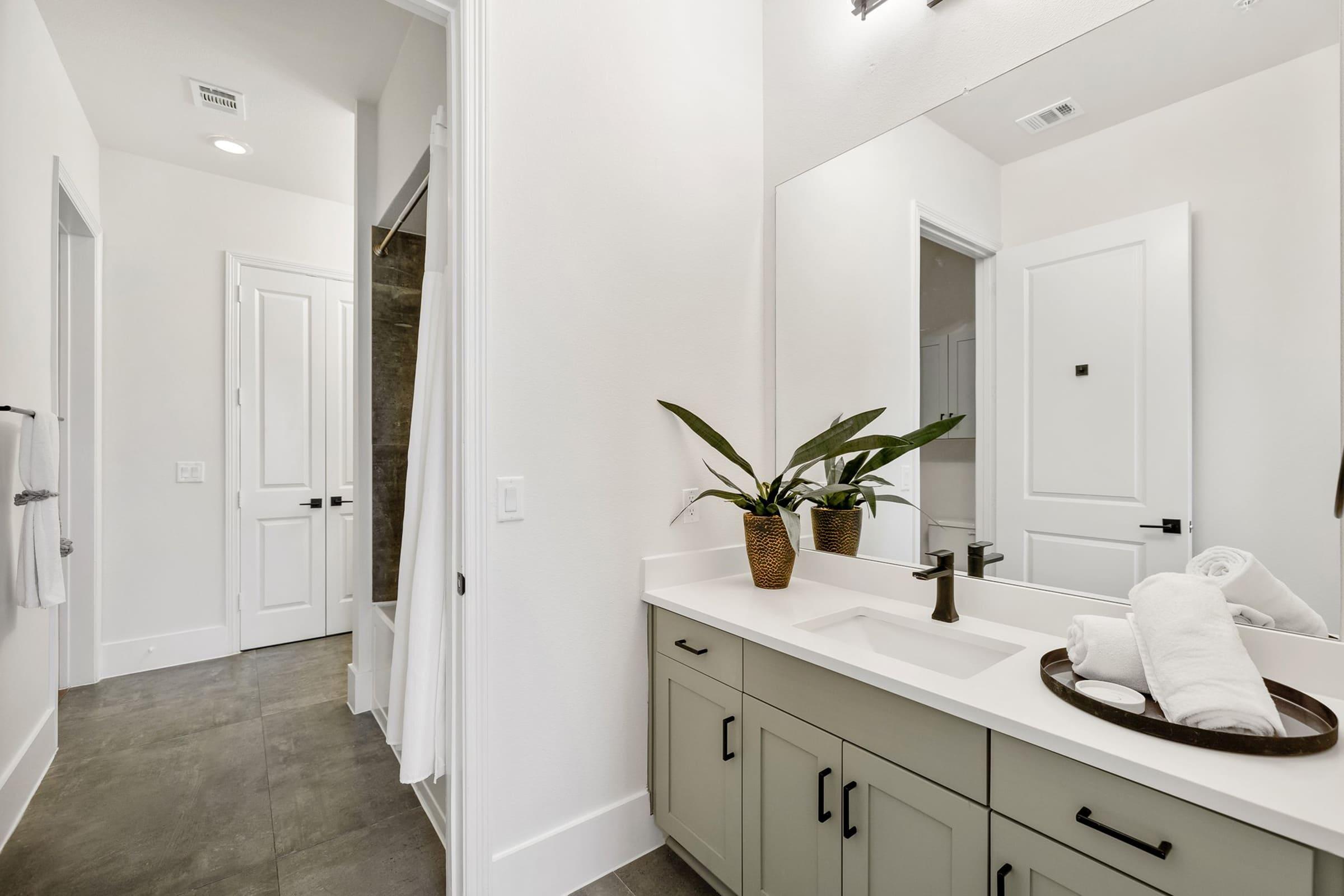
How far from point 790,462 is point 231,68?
2791 mm

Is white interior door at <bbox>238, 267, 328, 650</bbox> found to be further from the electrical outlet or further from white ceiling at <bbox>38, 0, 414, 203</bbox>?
Result: the electrical outlet

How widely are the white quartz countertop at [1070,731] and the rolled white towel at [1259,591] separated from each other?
101 mm

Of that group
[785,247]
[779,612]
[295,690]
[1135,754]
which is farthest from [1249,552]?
[295,690]

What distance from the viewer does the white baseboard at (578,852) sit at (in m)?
1.48

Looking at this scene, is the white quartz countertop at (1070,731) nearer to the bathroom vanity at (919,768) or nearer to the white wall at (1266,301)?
the bathroom vanity at (919,768)

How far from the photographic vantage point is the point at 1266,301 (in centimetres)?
106

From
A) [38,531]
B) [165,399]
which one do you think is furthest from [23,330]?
[165,399]

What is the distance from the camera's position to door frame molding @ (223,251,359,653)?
132 inches

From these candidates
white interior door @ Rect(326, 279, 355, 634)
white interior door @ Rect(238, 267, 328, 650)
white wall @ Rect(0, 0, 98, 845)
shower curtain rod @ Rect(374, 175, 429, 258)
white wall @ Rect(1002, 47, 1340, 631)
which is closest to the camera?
white wall @ Rect(1002, 47, 1340, 631)

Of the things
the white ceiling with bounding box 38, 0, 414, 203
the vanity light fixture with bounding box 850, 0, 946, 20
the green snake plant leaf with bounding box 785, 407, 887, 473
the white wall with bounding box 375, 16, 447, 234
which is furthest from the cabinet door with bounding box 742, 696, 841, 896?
the white ceiling with bounding box 38, 0, 414, 203

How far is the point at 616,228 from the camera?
5.51ft

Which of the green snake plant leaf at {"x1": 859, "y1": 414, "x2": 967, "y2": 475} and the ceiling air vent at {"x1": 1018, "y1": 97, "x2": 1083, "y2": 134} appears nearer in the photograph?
the ceiling air vent at {"x1": 1018, "y1": 97, "x2": 1083, "y2": 134}

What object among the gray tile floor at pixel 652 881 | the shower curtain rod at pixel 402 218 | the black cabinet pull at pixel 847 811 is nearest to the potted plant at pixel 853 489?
the black cabinet pull at pixel 847 811

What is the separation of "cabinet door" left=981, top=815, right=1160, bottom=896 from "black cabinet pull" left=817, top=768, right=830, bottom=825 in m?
0.31
